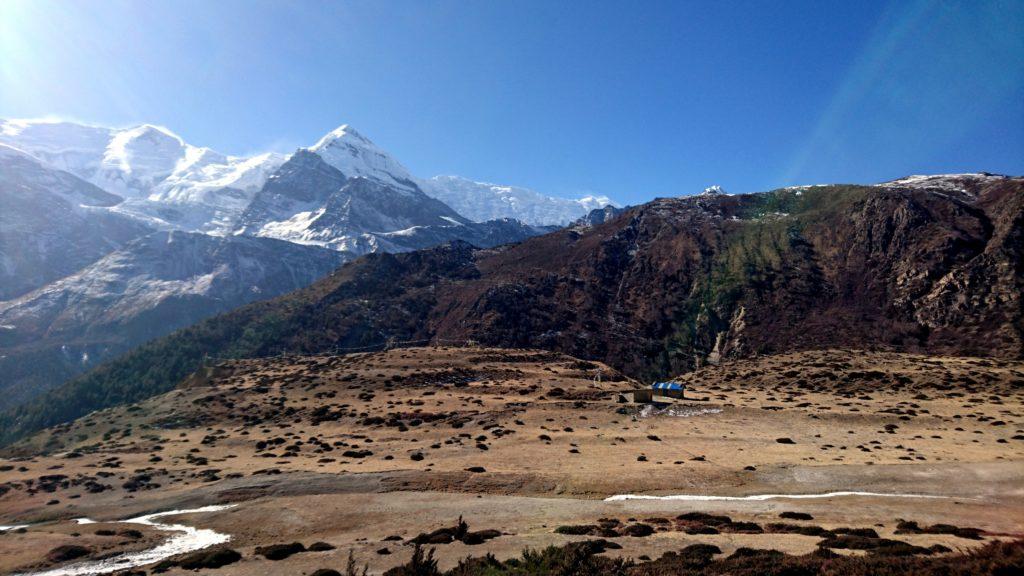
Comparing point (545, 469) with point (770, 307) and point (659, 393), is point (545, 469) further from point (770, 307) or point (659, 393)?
point (770, 307)

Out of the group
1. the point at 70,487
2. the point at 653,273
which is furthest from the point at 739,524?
the point at 653,273

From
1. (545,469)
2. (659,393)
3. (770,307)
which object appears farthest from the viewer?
(770,307)

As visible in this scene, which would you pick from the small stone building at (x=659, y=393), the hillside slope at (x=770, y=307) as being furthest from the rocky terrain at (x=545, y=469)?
the hillside slope at (x=770, y=307)

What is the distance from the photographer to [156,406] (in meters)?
115

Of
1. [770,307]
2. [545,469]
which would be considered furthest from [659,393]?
[770,307]

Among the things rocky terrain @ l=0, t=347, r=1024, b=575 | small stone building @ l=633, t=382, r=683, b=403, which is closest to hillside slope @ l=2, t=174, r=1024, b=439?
rocky terrain @ l=0, t=347, r=1024, b=575

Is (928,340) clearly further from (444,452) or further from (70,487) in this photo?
(70,487)

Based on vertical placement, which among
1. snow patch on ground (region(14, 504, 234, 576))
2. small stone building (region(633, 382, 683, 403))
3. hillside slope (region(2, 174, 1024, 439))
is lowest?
snow patch on ground (region(14, 504, 234, 576))

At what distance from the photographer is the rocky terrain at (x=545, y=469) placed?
34.5 metres

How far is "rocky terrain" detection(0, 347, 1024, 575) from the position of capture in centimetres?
3450

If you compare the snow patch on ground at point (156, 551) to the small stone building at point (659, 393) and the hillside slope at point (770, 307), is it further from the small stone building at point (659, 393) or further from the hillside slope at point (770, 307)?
the hillside slope at point (770, 307)

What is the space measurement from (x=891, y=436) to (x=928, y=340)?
8666 centimetres

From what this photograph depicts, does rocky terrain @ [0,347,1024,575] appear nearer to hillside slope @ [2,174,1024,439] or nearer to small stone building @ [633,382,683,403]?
small stone building @ [633,382,683,403]

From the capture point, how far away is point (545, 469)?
2245 inches
